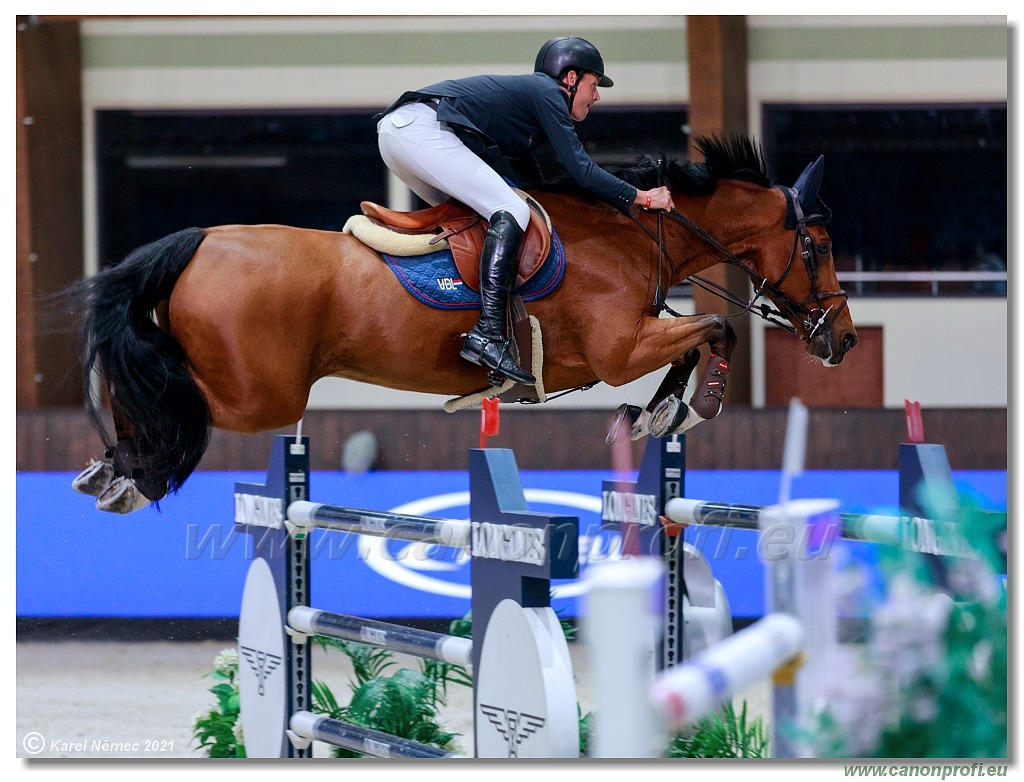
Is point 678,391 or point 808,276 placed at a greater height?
point 808,276

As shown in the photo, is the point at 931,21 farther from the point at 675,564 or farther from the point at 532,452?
the point at 675,564

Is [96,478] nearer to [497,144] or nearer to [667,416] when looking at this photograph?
[497,144]

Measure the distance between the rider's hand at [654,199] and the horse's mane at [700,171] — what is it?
0.13m

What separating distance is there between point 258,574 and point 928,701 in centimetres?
230

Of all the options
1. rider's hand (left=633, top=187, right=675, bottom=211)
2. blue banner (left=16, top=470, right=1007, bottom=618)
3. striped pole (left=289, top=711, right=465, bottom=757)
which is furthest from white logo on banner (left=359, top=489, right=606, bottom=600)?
rider's hand (left=633, top=187, right=675, bottom=211)

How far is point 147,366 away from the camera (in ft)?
8.02

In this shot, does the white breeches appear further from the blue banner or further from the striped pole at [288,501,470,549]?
the blue banner

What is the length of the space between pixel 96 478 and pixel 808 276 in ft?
6.03

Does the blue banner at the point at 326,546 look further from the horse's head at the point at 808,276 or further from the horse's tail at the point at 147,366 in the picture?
the horse's tail at the point at 147,366

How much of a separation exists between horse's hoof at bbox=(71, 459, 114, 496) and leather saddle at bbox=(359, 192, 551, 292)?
83 cm

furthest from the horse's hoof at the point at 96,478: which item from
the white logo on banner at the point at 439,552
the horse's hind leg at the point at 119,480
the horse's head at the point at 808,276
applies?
the white logo on banner at the point at 439,552

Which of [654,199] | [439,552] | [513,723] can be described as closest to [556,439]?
[439,552]

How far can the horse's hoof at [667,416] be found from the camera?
271 cm

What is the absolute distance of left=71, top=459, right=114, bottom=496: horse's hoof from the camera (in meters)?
2.49
